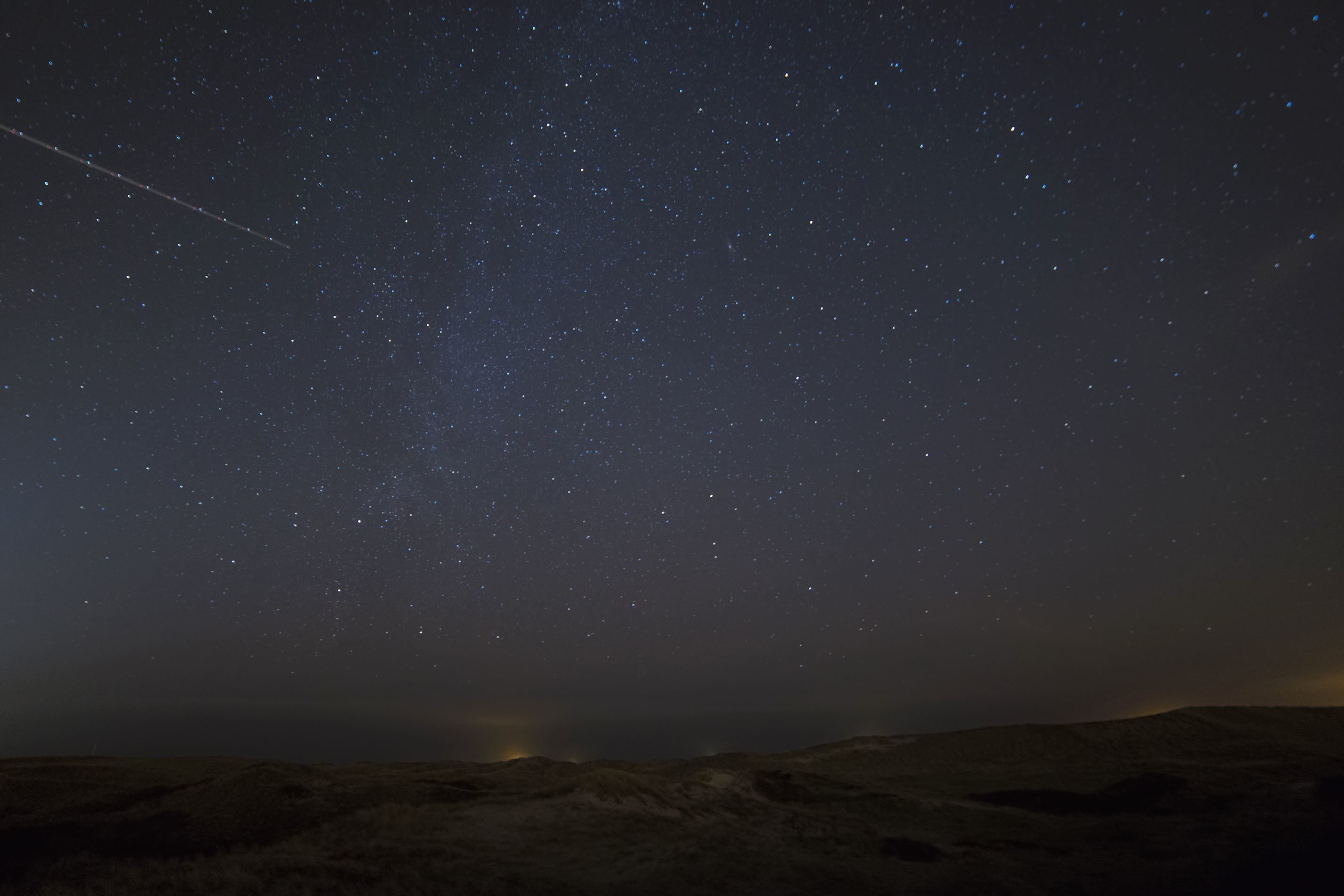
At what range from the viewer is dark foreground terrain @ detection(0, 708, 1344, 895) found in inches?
591

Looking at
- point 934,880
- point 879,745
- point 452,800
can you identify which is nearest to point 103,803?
point 452,800

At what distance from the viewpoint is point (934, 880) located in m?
16.3

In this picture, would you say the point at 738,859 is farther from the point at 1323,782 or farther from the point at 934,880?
the point at 1323,782

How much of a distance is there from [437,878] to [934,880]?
38.7 feet

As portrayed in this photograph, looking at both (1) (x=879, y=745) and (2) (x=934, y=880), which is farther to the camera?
(1) (x=879, y=745)

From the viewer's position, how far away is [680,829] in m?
21.0

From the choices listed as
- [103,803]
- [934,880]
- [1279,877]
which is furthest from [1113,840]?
[103,803]

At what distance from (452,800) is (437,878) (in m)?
10.1

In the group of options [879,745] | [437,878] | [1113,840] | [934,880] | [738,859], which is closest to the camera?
[437,878]

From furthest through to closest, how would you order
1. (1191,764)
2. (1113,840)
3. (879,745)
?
(879,745) < (1191,764) < (1113,840)

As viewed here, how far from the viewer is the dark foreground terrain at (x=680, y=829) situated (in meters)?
15.0

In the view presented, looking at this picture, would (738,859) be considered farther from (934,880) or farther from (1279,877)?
(1279,877)

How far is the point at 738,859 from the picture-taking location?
57.7ft

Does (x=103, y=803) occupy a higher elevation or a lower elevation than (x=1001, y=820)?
higher
